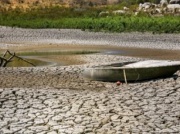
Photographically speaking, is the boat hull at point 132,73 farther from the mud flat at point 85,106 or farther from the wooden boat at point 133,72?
the mud flat at point 85,106

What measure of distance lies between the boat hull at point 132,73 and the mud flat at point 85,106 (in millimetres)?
324

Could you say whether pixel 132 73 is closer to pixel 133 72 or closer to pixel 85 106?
→ pixel 133 72

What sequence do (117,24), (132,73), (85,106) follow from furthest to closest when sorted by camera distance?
(117,24), (132,73), (85,106)

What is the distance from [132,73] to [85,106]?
4.28 meters

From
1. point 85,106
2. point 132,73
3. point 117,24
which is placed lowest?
point 117,24

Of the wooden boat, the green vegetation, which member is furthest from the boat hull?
the green vegetation

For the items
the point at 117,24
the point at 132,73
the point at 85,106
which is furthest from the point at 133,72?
the point at 117,24

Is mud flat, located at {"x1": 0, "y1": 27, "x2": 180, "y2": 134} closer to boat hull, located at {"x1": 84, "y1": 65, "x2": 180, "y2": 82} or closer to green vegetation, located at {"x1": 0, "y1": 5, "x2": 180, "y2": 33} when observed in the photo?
boat hull, located at {"x1": 84, "y1": 65, "x2": 180, "y2": 82}

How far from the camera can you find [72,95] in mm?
13195

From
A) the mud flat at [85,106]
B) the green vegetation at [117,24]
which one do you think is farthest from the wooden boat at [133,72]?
the green vegetation at [117,24]

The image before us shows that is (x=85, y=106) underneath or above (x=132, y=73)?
underneath

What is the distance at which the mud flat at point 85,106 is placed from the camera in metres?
9.91

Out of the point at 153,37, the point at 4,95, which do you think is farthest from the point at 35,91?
the point at 153,37

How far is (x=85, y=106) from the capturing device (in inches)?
464
